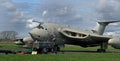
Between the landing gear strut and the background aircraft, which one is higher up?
the background aircraft

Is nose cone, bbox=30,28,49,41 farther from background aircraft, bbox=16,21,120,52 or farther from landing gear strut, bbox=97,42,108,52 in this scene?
landing gear strut, bbox=97,42,108,52

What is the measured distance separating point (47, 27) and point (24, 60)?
29.8 meters

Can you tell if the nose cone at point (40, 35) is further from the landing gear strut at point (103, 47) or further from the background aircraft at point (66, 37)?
the landing gear strut at point (103, 47)

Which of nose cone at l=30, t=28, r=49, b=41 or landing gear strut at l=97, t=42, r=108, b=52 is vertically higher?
nose cone at l=30, t=28, r=49, b=41

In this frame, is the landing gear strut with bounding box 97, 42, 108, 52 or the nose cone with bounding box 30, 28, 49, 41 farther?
the landing gear strut with bounding box 97, 42, 108, 52

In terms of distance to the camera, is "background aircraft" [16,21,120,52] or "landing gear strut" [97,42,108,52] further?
"landing gear strut" [97,42,108,52]

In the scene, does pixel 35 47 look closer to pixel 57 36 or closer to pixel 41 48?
pixel 41 48

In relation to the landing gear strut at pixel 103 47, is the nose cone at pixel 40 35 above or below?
above

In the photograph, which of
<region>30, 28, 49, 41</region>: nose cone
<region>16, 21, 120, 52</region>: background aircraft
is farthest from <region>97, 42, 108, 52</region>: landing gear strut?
<region>30, 28, 49, 41</region>: nose cone

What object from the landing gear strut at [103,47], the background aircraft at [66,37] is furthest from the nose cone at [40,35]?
the landing gear strut at [103,47]

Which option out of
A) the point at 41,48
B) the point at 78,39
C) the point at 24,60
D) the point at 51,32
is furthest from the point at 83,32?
the point at 24,60

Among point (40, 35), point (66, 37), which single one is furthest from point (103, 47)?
point (40, 35)

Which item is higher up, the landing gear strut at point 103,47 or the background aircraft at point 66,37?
the background aircraft at point 66,37

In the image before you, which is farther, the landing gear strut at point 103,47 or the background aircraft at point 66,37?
the landing gear strut at point 103,47
